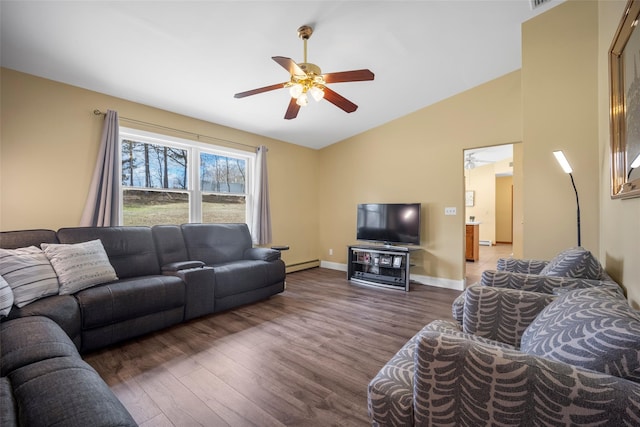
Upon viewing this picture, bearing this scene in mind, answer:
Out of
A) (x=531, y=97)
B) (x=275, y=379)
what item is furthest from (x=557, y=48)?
(x=275, y=379)

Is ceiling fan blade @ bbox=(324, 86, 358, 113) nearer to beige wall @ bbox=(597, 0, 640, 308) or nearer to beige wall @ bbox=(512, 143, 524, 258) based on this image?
beige wall @ bbox=(597, 0, 640, 308)

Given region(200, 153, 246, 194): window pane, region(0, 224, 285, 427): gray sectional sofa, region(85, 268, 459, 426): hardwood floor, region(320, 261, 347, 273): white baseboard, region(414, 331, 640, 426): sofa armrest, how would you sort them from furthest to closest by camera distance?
region(320, 261, 347, 273): white baseboard
region(200, 153, 246, 194): window pane
region(85, 268, 459, 426): hardwood floor
region(0, 224, 285, 427): gray sectional sofa
region(414, 331, 640, 426): sofa armrest

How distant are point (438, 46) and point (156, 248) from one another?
12.6ft

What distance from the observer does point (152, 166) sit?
11.4 feet

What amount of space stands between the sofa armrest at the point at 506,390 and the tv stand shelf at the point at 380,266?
10.3ft

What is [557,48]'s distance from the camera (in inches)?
102

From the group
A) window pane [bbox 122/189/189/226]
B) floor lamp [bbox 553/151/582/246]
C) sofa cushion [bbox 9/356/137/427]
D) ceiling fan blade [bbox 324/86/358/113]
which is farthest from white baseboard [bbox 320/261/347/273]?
sofa cushion [bbox 9/356/137/427]

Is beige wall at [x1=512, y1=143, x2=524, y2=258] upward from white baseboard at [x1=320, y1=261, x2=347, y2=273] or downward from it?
upward

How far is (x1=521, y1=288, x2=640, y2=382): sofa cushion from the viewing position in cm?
71

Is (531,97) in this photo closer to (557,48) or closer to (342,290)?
(557,48)

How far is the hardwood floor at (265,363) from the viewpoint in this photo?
4.91ft

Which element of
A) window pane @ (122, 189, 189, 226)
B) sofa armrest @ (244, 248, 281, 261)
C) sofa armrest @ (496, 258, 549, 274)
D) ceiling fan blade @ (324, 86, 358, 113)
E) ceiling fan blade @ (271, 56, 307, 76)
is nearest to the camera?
ceiling fan blade @ (271, 56, 307, 76)

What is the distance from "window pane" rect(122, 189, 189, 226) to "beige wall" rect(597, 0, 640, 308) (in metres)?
4.32

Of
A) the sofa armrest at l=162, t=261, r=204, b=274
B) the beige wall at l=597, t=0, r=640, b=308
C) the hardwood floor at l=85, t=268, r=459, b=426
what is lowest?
the hardwood floor at l=85, t=268, r=459, b=426
